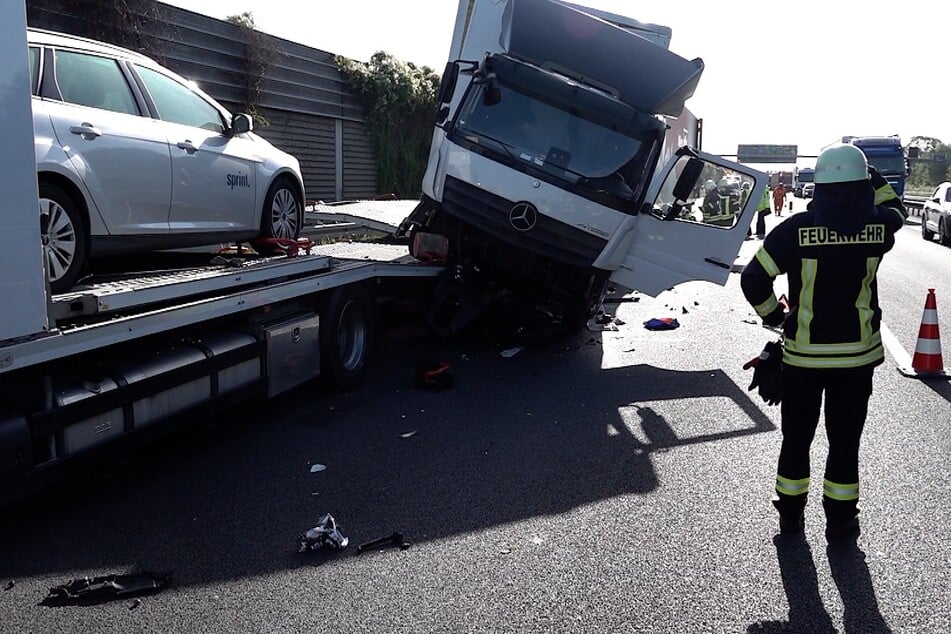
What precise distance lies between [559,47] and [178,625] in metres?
6.95

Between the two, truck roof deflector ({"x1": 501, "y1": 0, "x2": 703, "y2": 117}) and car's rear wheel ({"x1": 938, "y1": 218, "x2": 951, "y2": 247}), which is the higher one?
truck roof deflector ({"x1": 501, "y1": 0, "x2": 703, "y2": 117})

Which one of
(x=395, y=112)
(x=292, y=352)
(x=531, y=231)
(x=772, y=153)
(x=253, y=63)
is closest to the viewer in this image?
(x=292, y=352)

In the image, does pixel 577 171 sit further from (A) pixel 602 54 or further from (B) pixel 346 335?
(B) pixel 346 335

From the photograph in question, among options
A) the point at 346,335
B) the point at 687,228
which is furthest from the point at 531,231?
the point at 346,335

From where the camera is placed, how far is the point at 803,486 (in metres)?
4.74

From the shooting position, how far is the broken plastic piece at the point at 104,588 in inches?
159

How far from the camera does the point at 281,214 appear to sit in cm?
832

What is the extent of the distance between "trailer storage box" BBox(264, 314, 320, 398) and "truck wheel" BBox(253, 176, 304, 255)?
1196 mm

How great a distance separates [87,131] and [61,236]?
72 centimetres

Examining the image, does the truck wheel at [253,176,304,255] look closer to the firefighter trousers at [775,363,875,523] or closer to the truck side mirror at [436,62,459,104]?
the truck side mirror at [436,62,459,104]

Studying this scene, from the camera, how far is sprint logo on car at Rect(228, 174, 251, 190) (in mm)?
7348

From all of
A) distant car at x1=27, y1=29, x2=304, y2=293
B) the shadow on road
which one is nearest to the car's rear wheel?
the shadow on road

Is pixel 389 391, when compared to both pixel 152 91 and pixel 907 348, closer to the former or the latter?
pixel 152 91

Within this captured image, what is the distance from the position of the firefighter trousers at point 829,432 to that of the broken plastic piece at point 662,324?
657 centimetres
